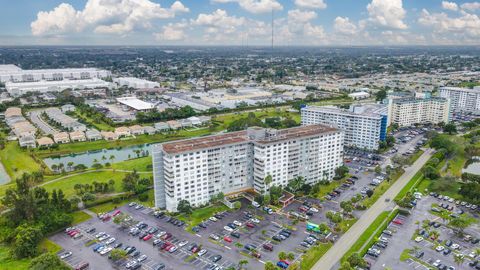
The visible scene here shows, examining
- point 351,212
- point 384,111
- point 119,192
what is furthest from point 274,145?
point 384,111

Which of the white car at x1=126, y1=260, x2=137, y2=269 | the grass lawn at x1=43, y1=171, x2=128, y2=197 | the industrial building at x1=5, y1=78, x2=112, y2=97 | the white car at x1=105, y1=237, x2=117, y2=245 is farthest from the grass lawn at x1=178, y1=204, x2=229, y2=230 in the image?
the industrial building at x1=5, y1=78, x2=112, y2=97

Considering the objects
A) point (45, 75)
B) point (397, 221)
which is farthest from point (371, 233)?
point (45, 75)

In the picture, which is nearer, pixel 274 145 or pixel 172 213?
pixel 172 213

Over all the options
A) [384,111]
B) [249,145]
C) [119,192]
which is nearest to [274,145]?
[249,145]

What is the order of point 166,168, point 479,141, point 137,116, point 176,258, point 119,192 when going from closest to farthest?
point 176,258
point 166,168
point 119,192
point 479,141
point 137,116

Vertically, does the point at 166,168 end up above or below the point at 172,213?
above

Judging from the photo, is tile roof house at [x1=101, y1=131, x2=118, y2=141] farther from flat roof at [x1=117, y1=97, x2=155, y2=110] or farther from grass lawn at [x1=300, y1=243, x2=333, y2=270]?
grass lawn at [x1=300, y1=243, x2=333, y2=270]

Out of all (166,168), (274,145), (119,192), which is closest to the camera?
(166,168)

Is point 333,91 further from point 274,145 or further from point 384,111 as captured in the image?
point 274,145
